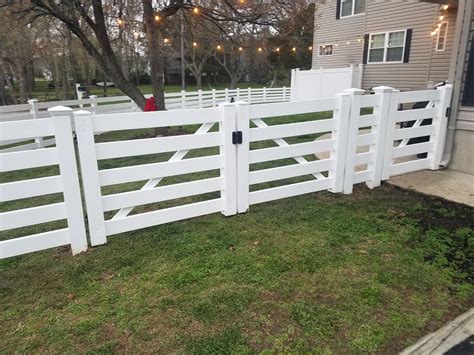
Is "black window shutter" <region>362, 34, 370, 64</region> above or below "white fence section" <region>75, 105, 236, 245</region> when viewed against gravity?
above

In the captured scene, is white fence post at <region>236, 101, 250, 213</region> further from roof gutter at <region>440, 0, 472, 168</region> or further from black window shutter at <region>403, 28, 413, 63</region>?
black window shutter at <region>403, 28, 413, 63</region>

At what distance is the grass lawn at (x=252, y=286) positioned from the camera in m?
2.28

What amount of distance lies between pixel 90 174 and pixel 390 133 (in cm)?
393

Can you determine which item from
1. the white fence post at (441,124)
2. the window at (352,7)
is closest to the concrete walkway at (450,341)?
the white fence post at (441,124)

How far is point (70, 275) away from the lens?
9.94ft

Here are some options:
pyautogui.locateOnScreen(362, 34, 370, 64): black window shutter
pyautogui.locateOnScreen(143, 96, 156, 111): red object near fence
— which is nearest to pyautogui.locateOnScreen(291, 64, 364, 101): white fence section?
pyautogui.locateOnScreen(362, 34, 370, 64): black window shutter

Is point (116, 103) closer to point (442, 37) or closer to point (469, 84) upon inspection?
point (442, 37)

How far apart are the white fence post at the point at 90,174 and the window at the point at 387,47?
13.8m

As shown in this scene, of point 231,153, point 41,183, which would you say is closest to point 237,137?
point 231,153

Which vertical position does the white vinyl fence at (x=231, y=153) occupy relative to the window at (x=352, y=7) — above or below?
Result: below

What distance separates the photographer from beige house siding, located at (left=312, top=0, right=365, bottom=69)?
52.0ft

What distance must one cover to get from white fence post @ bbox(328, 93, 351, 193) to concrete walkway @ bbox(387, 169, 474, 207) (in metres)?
1.05

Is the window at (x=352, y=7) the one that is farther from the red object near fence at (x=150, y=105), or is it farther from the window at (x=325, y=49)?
the red object near fence at (x=150, y=105)

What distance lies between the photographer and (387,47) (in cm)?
1434
